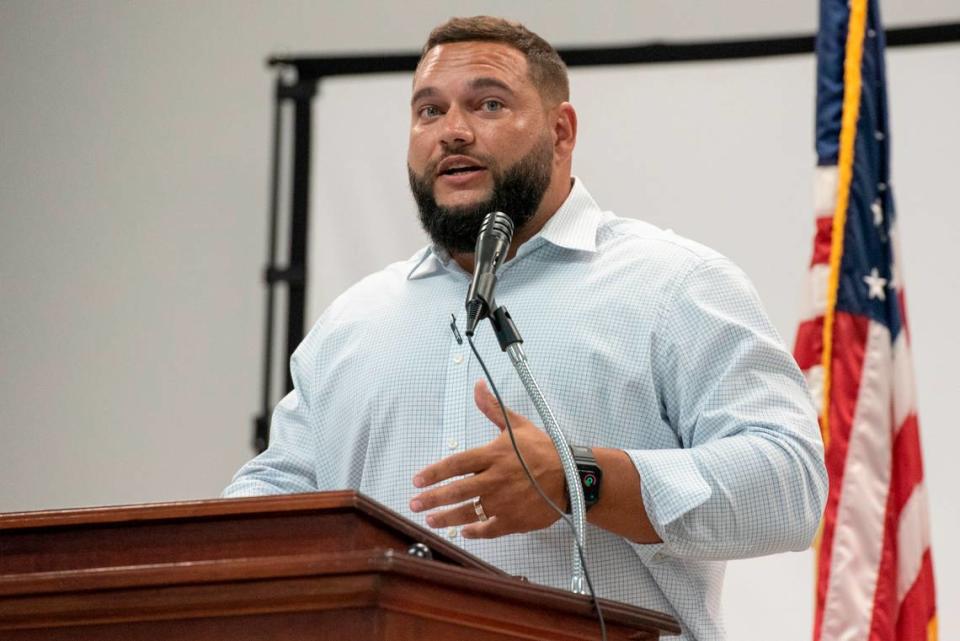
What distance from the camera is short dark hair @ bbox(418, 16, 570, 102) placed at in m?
2.31

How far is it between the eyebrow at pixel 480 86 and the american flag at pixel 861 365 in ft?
3.02

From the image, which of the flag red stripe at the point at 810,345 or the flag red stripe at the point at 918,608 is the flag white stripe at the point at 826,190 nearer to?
the flag red stripe at the point at 810,345

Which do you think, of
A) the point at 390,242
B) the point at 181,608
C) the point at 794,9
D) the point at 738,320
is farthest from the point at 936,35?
the point at 181,608

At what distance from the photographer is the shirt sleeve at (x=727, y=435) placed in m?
1.71

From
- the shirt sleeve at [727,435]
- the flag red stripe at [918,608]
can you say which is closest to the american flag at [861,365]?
the flag red stripe at [918,608]

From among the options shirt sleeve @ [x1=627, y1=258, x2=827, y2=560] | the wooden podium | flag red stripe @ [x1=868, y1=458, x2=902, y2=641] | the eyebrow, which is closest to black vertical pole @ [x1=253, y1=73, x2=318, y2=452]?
the eyebrow

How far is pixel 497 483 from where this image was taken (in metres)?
1.52

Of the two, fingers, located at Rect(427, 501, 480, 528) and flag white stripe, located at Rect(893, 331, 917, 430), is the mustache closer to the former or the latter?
fingers, located at Rect(427, 501, 480, 528)

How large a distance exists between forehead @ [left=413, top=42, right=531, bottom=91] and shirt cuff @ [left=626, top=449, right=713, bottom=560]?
810 millimetres

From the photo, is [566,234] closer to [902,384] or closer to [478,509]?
[478,509]

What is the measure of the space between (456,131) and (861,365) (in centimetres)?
108

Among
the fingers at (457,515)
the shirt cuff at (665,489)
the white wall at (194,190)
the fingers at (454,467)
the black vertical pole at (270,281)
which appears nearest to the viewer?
the fingers at (454,467)

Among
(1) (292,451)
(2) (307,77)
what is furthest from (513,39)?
(2) (307,77)

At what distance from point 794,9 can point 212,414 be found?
6.33 ft
